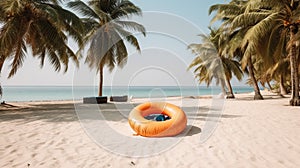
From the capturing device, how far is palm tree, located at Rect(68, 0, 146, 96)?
14.4m

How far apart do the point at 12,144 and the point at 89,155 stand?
1.83 metres

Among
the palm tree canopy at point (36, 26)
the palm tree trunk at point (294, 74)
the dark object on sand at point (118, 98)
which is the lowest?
the dark object on sand at point (118, 98)

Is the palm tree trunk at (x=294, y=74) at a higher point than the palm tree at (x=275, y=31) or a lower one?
lower

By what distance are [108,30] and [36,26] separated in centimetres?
563

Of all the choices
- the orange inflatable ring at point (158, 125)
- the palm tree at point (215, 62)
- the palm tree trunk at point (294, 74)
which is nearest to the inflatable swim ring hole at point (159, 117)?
the orange inflatable ring at point (158, 125)

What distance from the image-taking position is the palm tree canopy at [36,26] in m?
8.60

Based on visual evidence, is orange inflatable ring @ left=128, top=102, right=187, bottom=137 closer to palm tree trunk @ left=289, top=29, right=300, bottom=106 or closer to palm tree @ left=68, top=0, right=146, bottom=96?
palm tree trunk @ left=289, top=29, right=300, bottom=106

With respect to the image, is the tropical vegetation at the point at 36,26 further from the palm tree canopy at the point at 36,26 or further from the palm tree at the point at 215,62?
the palm tree at the point at 215,62

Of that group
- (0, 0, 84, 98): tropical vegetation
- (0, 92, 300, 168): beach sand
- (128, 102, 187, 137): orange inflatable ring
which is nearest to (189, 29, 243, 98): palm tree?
(0, 0, 84, 98): tropical vegetation

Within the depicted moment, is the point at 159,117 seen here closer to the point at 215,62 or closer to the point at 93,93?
the point at 93,93

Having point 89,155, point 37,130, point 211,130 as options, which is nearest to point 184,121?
point 211,130

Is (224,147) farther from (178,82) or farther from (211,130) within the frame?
(178,82)

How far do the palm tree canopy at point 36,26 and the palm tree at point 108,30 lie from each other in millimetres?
3056

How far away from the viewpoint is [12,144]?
410 cm
